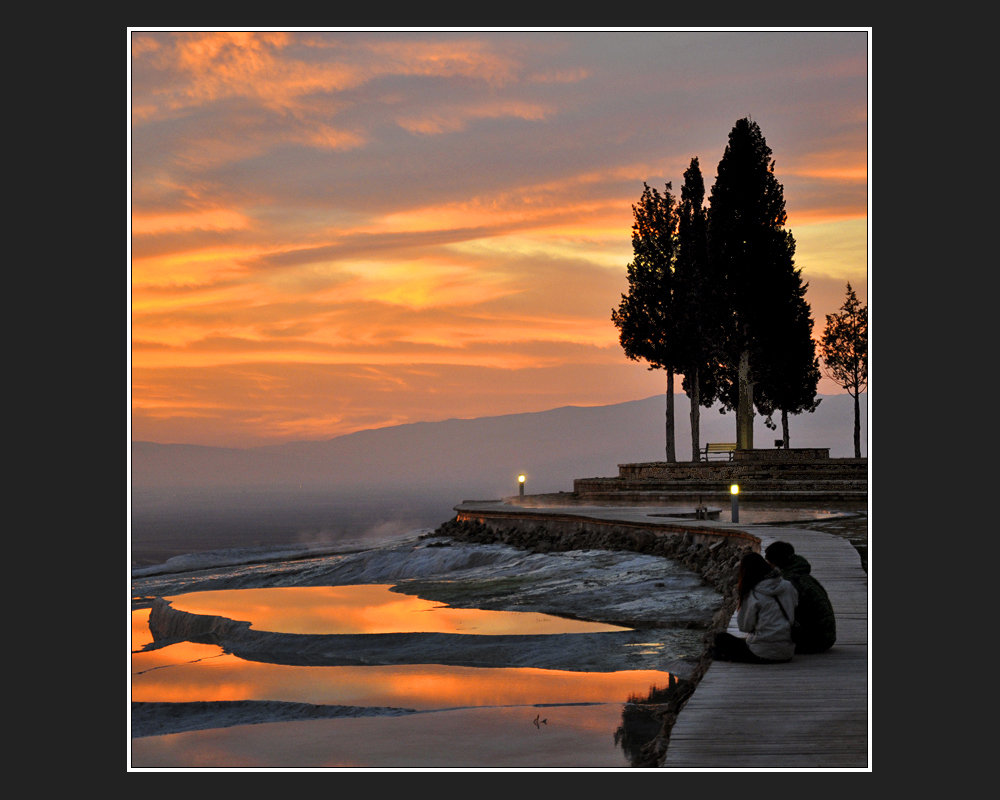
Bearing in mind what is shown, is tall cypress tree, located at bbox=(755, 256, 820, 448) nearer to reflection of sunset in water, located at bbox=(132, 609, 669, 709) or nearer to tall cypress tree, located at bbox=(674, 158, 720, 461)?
tall cypress tree, located at bbox=(674, 158, 720, 461)

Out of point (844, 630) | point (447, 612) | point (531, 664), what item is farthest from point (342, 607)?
point (844, 630)

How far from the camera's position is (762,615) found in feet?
29.8

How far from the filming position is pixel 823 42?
402 inches

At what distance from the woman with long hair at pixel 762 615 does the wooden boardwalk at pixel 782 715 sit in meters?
0.11

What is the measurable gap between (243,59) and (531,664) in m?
8.01

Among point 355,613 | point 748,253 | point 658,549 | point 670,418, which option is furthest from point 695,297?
point 355,613

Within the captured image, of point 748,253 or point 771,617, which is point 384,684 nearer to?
point 771,617

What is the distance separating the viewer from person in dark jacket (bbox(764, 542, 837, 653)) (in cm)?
925

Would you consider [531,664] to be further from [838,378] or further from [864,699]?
[838,378]

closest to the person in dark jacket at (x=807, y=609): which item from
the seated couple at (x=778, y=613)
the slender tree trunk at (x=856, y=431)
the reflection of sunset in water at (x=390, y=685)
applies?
the seated couple at (x=778, y=613)

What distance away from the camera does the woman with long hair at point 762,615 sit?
897cm

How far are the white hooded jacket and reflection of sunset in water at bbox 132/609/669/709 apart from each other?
2379 millimetres

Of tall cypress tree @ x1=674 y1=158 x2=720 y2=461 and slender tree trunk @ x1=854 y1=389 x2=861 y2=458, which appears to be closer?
tall cypress tree @ x1=674 y1=158 x2=720 y2=461

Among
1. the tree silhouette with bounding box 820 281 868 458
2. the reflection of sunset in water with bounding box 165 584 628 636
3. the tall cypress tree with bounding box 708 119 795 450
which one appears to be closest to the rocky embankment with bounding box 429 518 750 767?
the reflection of sunset in water with bounding box 165 584 628 636
